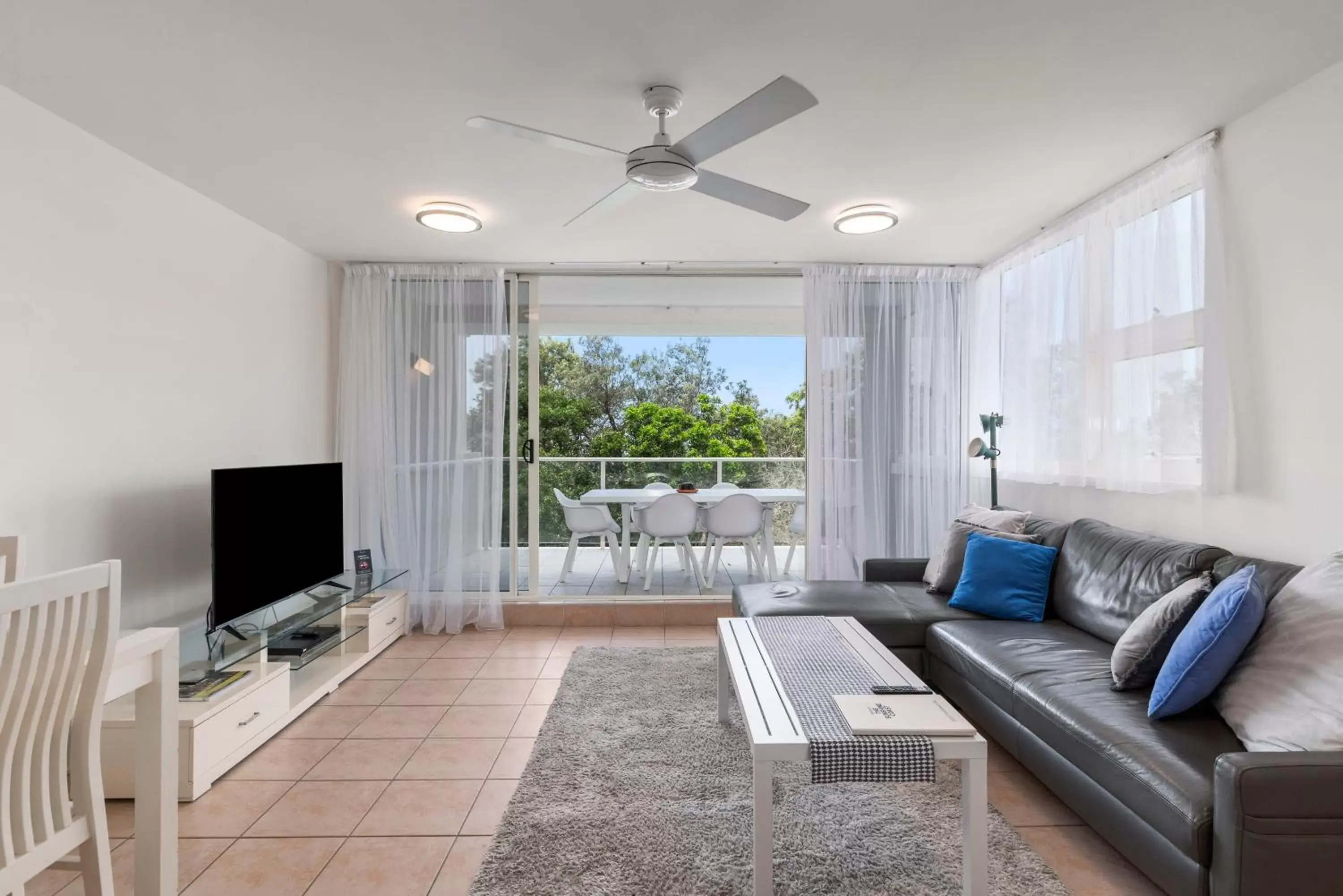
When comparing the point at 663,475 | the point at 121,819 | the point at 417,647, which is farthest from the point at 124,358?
the point at 663,475

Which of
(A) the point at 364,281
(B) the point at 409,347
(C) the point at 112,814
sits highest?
(A) the point at 364,281

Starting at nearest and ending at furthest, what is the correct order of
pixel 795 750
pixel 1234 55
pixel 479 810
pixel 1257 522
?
pixel 795 750 → pixel 1234 55 → pixel 479 810 → pixel 1257 522

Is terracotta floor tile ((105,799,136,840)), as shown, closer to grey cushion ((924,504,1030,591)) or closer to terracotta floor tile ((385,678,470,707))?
terracotta floor tile ((385,678,470,707))

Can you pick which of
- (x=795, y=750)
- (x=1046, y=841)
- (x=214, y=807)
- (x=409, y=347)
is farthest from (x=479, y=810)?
(x=409, y=347)

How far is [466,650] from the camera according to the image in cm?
413

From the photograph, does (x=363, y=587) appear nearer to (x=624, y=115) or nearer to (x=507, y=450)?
(x=507, y=450)

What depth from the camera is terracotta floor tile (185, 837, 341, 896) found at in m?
1.91

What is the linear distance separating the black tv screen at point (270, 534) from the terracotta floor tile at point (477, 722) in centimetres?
100

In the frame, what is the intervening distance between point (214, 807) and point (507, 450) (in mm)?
2668

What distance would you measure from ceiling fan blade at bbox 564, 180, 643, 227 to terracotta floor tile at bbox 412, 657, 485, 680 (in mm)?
2423

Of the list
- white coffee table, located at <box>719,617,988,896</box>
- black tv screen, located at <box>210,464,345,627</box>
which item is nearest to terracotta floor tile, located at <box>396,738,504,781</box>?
black tv screen, located at <box>210,464,345,627</box>

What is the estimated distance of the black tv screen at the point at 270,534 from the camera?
2.89 m

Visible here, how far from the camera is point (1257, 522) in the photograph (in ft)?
8.11

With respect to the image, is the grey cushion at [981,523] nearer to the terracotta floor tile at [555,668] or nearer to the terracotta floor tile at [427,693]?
the terracotta floor tile at [555,668]
